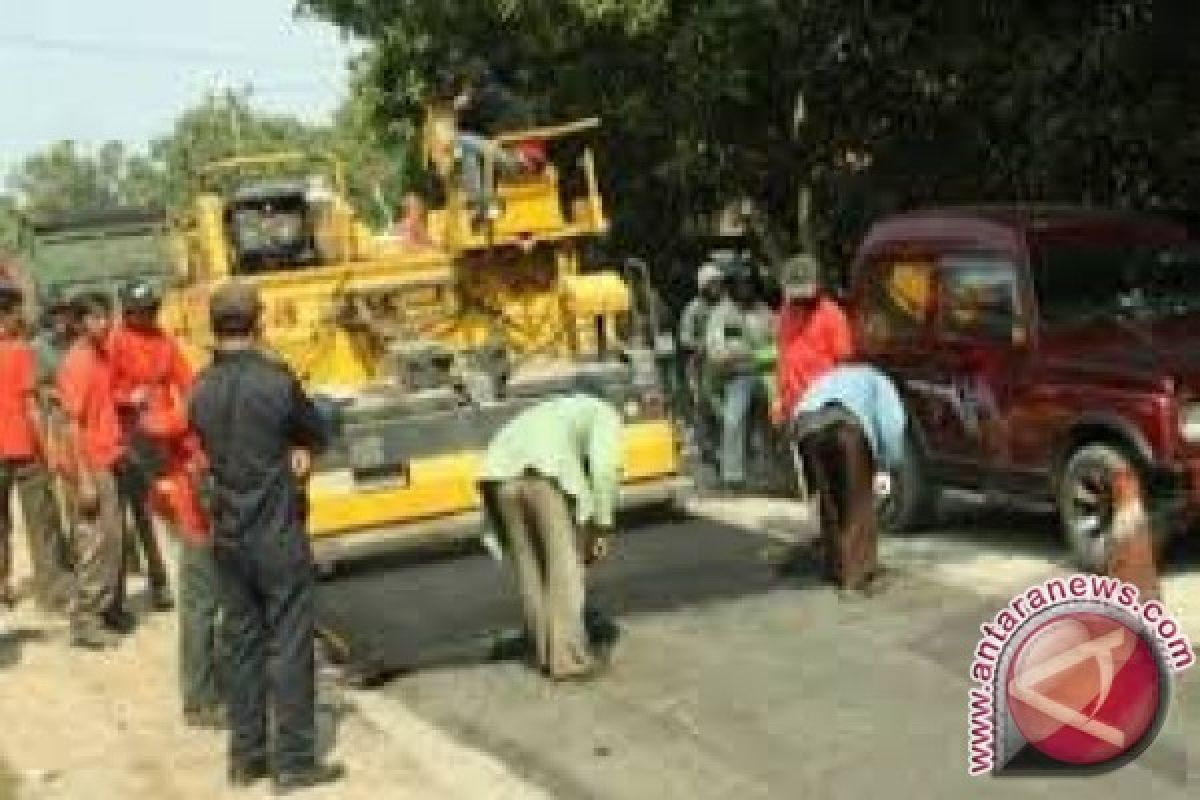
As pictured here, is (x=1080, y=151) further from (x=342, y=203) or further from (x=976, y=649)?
(x=976, y=649)

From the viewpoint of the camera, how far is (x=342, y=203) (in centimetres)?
1585

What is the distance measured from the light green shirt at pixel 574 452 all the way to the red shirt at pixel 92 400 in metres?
2.76

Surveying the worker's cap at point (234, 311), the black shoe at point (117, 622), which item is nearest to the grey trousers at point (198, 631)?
the worker's cap at point (234, 311)

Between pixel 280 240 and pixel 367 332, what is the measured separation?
1.37 meters

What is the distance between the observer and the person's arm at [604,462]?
965 cm

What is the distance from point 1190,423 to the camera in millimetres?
10898

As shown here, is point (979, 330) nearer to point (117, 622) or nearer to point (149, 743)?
point (117, 622)

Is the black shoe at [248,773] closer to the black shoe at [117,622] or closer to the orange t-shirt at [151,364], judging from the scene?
the orange t-shirt at [151,364]

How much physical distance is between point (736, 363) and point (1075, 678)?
9.19 meters

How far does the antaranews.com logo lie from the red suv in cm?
357

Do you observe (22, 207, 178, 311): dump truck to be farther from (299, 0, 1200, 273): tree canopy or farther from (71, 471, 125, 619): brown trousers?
(71, 471, 125, 619): brown trousers

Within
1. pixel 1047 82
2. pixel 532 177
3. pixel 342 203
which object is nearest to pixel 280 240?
pixel 342 203

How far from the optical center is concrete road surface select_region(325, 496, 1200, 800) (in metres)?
7.93

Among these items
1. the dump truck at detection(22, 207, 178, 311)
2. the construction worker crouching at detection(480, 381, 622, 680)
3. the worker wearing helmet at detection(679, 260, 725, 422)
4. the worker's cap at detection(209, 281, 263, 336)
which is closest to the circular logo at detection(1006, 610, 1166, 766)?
the construction worker crouching at detection(480, 381, 622, 680)
